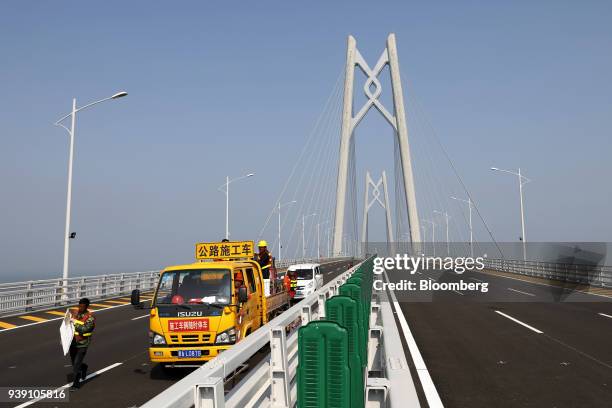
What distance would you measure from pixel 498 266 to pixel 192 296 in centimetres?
4854

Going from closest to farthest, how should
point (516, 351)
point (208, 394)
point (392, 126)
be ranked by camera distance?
point (208, 394), point (516, 351), point (392, 126)

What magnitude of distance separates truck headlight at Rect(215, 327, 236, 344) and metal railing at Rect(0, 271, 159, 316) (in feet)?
49.9

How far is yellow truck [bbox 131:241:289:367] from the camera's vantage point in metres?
9.88

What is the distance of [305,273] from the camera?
2617 cm

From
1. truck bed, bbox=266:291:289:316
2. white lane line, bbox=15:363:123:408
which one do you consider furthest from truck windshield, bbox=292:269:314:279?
white lane line, bbox=15:363:123:408

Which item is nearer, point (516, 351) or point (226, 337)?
point (226, 337)

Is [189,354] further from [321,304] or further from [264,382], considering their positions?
[264,382]

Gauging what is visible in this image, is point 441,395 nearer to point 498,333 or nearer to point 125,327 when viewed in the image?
point 498,333

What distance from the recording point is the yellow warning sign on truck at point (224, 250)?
14688 mm

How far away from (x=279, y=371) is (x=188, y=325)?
14.8 feet

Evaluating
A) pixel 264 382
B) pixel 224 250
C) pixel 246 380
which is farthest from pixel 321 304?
pixel 224 250

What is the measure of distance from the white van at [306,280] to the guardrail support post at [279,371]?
1938 centimetres

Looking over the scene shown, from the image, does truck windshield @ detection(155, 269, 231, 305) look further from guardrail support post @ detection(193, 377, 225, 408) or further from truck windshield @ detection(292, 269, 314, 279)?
truck windshield @ detection(292, 269, 314, 279)

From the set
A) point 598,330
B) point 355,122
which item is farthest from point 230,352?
point 355,122
